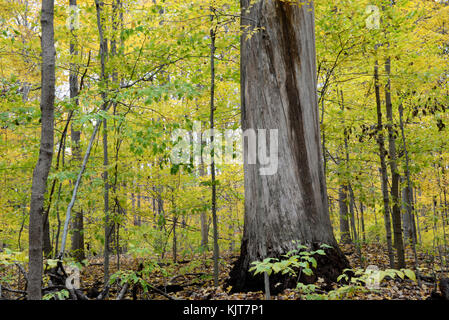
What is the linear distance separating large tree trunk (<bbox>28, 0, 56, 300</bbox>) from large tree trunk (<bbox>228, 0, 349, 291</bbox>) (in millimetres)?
2403

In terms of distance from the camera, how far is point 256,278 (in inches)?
147

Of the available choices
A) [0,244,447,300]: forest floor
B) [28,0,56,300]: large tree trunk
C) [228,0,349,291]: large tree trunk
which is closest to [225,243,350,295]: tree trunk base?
[228,0,349,291]: large tree trunk

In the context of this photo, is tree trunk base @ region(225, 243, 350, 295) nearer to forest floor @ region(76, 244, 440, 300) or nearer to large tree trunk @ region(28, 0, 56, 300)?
forest floor @ region(76, 244, 440, 300)

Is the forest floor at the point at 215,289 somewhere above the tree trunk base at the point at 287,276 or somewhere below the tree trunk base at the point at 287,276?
below

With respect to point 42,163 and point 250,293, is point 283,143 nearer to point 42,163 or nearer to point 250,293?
point 250,293

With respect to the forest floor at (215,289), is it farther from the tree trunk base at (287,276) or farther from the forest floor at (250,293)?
the tree trunk base at (287,276)

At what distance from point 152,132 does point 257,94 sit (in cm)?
160

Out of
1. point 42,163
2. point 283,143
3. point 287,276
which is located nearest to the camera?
point 42,163

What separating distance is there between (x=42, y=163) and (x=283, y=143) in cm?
290

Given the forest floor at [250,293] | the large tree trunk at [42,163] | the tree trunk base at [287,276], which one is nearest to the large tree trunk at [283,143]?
the tree trunk base at [287,276]

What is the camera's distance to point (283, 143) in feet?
13.4

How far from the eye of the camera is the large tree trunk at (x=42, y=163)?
6.95 ft

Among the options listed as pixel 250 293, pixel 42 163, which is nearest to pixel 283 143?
pixel 250 293

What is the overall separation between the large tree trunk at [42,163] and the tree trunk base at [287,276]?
2.32 m
